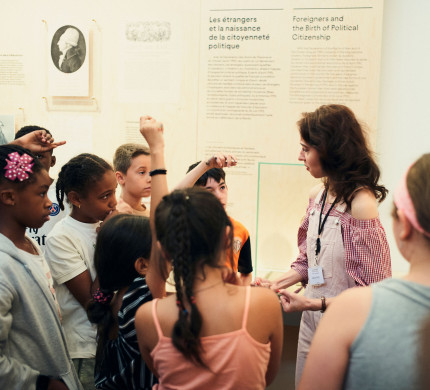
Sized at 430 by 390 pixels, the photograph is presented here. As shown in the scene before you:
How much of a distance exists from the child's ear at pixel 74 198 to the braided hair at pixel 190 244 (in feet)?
3.79

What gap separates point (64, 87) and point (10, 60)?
1.87ft

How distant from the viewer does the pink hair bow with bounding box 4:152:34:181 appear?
184 cm

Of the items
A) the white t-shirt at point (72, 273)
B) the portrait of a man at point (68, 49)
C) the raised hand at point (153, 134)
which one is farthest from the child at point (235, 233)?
the portrait of a man at point (68, 49)

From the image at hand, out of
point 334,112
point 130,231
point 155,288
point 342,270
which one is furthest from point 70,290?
point 334,112

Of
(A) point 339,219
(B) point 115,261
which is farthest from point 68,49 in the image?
(A) point 339,219

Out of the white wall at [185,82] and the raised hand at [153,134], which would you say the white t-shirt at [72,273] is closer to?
the raised hand at [153,134]

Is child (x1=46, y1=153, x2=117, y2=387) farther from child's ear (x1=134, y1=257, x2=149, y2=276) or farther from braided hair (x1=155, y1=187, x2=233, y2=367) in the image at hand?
braided hair (x1=155, y1=187, x2=233, y2=367)

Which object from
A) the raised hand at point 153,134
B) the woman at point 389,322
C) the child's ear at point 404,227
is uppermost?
the raised hand at point 153,134

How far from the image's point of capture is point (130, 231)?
180cm

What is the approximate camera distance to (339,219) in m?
2.07

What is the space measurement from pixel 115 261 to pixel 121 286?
106 millimetres

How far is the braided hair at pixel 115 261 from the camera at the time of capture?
1771 millimetres

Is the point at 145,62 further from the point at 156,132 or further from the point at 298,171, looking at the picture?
the point at 156,132

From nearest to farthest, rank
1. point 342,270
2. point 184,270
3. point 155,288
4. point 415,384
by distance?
point 415,384
point 184,270
point 155,288
point 342,270
